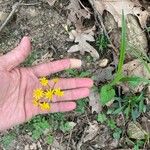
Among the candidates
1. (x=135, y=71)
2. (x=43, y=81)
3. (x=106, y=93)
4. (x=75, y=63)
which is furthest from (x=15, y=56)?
(x=135, y=71)

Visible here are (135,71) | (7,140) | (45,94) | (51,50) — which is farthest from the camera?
(51,50)

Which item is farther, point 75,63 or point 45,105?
point 75,63

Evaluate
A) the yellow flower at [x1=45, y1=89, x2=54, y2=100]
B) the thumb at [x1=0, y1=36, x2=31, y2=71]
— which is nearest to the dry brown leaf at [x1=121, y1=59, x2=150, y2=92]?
the yellow flower at [x1=45, y1=89, x2=54, y2=100]

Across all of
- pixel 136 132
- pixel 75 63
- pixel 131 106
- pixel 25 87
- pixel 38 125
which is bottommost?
pixel 136 132

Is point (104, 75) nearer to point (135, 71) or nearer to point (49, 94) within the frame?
point (135, 71)

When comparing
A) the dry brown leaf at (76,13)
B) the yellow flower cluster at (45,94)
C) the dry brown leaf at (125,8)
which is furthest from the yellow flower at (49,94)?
the dry brown leaf at (125,8)

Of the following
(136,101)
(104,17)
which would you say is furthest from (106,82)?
(104,17)

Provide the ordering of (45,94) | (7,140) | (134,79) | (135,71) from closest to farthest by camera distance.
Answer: (134,79) < (45,94) < (135,71) < (7,140)
